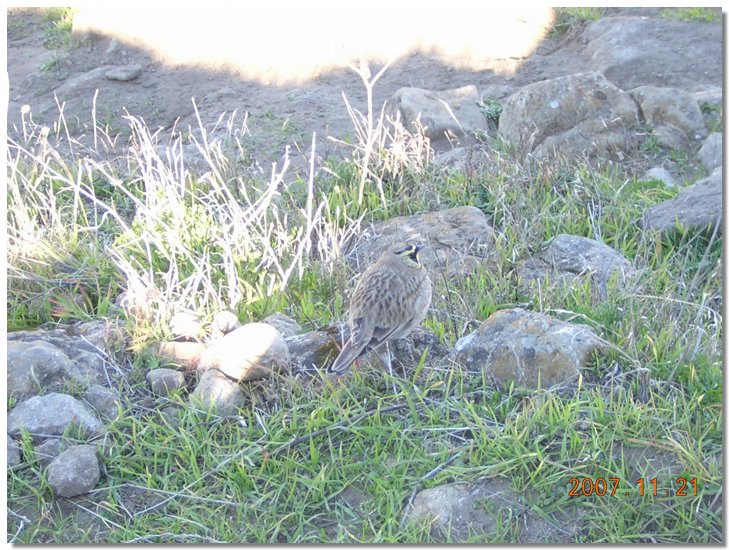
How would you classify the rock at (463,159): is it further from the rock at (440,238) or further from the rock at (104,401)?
the rock at (104,401)

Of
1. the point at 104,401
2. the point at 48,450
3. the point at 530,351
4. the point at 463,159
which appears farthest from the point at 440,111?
the point at 48,450

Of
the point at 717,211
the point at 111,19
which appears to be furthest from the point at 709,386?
the point at 111,19

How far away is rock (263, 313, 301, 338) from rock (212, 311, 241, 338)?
0.19 m

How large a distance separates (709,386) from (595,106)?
3.87 meters

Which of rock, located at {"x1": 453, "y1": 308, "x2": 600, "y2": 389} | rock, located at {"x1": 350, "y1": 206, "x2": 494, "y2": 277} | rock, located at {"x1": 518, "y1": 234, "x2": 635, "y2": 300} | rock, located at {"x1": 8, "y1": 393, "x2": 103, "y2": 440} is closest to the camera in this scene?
rock, located at {"x1": 8, "y1": 393, "x2": 103, "y2": 440}

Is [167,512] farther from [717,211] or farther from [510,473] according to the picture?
[717,211]

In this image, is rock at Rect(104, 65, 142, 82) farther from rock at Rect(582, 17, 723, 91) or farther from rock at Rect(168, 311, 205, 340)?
rock at Rect(168, 311, 205, 340)

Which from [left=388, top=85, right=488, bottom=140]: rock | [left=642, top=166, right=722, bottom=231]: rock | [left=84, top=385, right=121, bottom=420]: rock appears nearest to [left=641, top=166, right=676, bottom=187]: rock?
[left=642, top=166, right=722, bottom=231]: rock

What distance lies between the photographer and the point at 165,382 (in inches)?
166

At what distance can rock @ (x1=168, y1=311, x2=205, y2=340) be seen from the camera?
4.54 metres

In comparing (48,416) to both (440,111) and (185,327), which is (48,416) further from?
(440,111)

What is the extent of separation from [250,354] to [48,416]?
913 millimetres

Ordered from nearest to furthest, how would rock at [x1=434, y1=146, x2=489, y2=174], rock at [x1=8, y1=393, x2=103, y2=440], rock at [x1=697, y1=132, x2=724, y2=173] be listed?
rock at [x1=8, y1=393, x2=103, y2=440], rock at [x1=434, y1=146, x2=489, y2=174], rock at [x1=697, y1=132, x2=724, y2=173]

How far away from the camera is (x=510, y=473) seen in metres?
3.66
